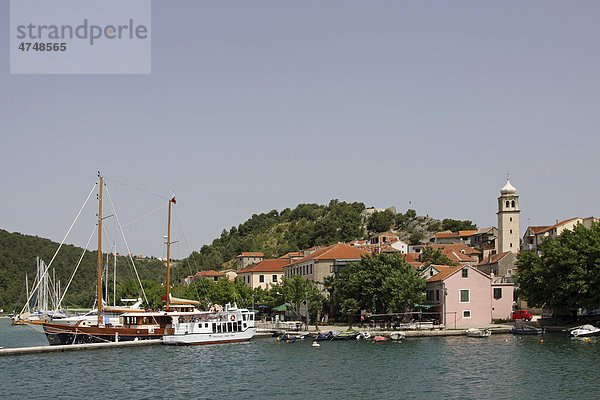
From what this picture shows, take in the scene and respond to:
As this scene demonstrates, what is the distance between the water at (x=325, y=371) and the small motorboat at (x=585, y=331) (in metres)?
2.59

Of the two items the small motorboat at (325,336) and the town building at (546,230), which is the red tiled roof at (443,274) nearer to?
the small motorboat at (325,336)

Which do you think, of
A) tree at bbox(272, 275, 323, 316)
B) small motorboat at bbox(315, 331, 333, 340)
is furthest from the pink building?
small motorboat at bbox(315, 331, 333, 340)

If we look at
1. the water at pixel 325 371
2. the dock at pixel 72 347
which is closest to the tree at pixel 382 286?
the water at pixel 325 371

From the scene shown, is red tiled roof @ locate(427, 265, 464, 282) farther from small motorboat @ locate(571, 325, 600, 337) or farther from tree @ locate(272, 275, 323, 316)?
small motorboat @ locate(571, 325, 600, 337)

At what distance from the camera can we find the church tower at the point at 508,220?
115 m

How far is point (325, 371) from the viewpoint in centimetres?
4641

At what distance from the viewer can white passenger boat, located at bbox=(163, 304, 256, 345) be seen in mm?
65125

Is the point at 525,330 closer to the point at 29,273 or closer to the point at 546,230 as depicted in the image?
the point at 546,230

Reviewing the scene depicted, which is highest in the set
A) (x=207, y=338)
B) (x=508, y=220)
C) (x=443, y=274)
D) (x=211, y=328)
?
(x=508, y=220)

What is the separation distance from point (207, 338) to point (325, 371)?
2298 centimetres

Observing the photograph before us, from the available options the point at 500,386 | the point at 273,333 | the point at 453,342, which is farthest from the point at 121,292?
the point at 500,386

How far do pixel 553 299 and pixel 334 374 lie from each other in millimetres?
34031

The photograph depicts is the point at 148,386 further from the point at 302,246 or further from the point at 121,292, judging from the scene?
the point at 302,246

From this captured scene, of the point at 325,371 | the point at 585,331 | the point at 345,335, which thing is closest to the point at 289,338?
the point at 345,335
